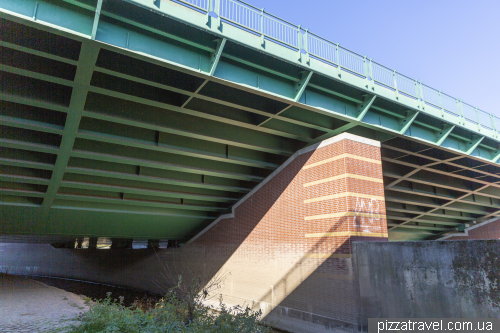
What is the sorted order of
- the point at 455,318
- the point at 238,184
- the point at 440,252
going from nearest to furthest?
the point at 455,318
the point at 440,252
the point at 238,184

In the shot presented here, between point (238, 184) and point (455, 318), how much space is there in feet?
34.5

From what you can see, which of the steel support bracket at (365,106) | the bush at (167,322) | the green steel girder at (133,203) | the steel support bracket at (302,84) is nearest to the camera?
the bush at (167,322)

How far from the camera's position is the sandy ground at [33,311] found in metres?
8.38

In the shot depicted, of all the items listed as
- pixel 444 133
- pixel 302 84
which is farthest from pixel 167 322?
pixel 444 133

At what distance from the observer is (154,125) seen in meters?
11.2

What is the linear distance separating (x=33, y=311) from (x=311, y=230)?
10.1 m

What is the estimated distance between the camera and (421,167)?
1675 cm

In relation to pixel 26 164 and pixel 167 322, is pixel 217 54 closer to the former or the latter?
pixel 167 322

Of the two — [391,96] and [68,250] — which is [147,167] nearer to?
[391,96]

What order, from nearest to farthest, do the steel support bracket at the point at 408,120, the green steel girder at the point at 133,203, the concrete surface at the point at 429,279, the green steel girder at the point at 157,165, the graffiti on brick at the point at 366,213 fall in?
the concrete surface at the point at 429,279 < the graffiti on brick at the point at 366,213 < the green steel girder at the point at 157,165 < the steel support bracket at the point at 408,120 < the green steel girder at the point at 133,203

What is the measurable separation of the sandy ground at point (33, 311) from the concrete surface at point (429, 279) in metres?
8.64

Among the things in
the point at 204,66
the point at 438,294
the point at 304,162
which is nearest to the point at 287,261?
the point at 304,162

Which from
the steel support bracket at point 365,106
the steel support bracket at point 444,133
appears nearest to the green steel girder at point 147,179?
the steel support bracket at point 365,106

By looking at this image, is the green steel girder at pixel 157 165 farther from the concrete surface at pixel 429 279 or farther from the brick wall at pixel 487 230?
the brick wall at pixel 487 230
